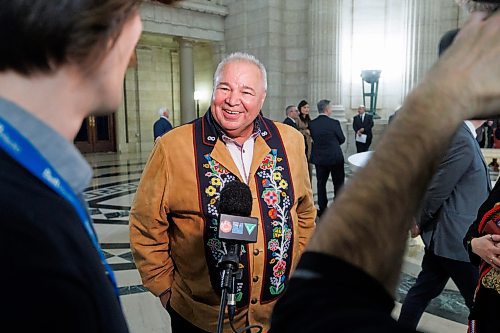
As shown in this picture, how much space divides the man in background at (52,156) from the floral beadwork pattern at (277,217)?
3.89 feet

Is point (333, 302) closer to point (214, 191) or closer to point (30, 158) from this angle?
point (30, 158)

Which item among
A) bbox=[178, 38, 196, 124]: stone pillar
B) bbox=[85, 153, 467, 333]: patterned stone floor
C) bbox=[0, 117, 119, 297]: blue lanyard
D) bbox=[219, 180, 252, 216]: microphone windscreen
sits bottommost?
bbox=[85, 153, 467, 333]: patterned stone floor

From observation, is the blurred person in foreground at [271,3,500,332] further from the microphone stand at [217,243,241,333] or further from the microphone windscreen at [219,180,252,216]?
the microphone windscreen at [219,180,252,216]

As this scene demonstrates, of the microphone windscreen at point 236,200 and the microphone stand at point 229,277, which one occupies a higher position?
the microphone windscreen at point 236,200

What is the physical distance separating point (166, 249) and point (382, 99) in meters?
11.7

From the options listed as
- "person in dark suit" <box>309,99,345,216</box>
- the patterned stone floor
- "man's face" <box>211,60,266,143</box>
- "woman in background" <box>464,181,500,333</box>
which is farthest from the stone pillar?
"woman in background" <box>464,181,500,333</box>

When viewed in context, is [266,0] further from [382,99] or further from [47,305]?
[47,305]

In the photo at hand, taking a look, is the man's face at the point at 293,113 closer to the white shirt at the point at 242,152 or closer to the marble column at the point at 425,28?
the marble column at the point at 425,28

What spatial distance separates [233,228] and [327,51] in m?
11.9

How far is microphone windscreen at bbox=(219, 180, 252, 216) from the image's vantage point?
4.73ft

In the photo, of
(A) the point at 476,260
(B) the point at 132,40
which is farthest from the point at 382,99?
(B) the point at 132,40

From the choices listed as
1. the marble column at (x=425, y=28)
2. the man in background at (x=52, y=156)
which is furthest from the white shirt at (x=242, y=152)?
the marble column at (x=425, y=28)

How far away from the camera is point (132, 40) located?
66cm

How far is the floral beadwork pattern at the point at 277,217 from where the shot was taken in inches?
69.2
